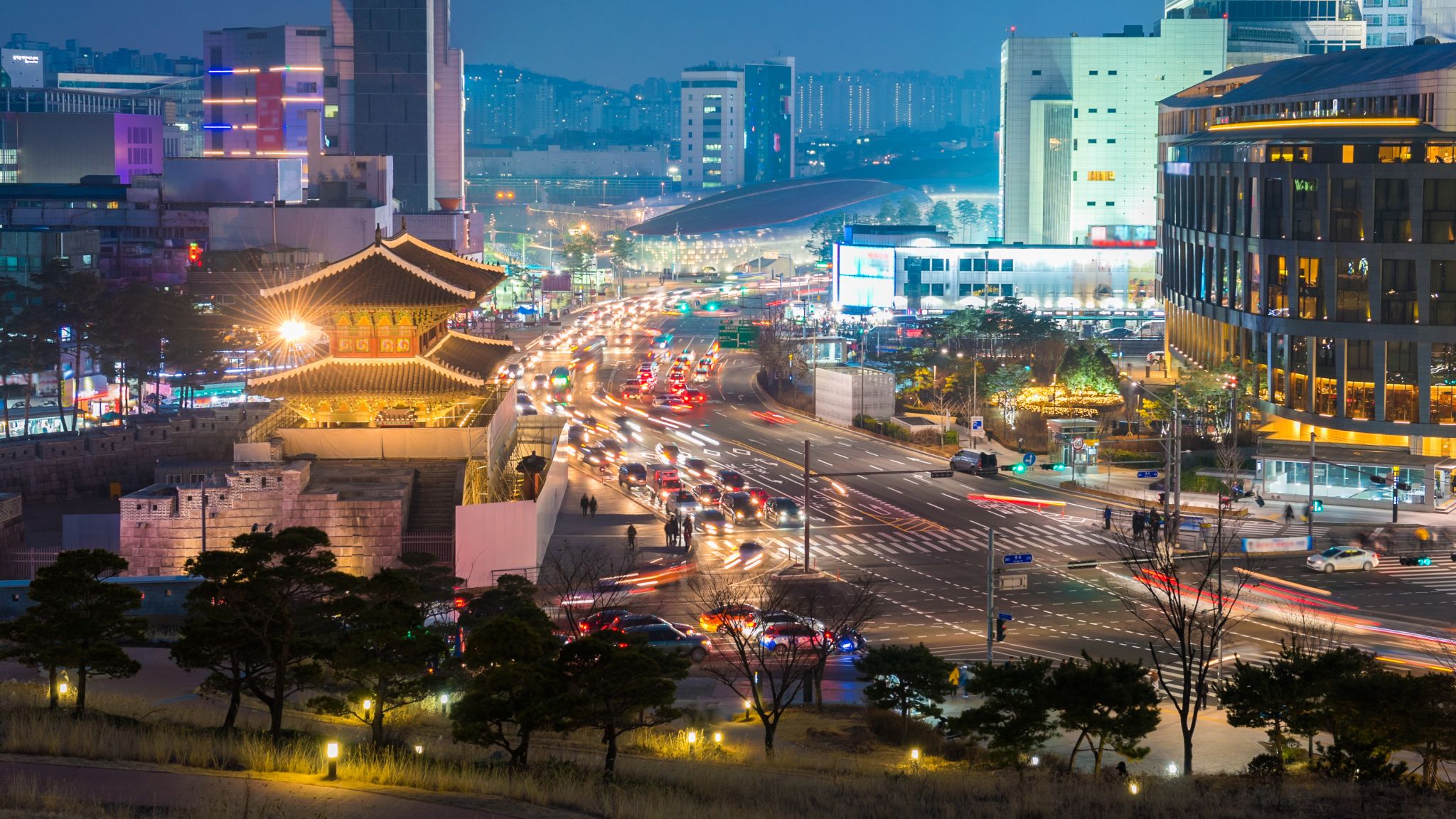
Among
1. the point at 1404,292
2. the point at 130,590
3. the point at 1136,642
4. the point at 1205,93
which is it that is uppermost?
the point at 1205,93

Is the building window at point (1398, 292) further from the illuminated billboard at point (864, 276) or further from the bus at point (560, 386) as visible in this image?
the illuminated billboard at point (864, 276)

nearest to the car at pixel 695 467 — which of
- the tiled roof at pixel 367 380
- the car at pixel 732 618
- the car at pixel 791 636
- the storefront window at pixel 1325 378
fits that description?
the tiled roof at pixel 367 380

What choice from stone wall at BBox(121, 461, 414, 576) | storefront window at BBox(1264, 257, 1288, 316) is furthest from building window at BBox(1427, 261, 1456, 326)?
stone wall at BBox(121, 461, 414, 576)

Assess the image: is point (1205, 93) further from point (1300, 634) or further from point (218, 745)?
point (218, 745)

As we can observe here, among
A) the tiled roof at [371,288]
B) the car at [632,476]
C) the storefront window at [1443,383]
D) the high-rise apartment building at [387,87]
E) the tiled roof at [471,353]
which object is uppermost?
the high-rise apartment building at [387,87]

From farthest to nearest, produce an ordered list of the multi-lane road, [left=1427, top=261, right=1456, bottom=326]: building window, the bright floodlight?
[left=1427, top=261, right=1456, bottom=326]: building window, the bright floodlight, the multi-lane road

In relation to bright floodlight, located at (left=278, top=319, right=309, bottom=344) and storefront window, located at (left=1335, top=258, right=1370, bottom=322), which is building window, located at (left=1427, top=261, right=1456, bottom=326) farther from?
bright floodlight, located at (left=278, top=319, right=309, bottom=344)

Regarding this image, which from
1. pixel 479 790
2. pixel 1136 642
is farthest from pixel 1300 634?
pixel 479 790
